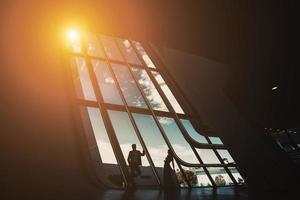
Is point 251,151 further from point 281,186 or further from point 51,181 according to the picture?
point 51,181

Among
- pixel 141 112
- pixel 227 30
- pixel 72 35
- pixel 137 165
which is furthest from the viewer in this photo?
pixel 72 35

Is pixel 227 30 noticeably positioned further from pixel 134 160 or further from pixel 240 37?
pixel 134 160

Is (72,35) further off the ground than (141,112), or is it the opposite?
(72,35)

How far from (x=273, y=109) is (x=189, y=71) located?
288 cm

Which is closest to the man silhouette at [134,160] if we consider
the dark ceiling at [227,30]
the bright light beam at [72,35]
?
the dark ceiling at [227,30]

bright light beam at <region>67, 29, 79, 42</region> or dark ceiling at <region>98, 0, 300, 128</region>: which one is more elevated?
bright light beam at <region>67, 29, 79, 42</region>

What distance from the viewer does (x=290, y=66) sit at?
21.7 feet

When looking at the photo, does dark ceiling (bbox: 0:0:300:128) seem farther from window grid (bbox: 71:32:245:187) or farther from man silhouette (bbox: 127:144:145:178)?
man silhouette (bbox: 127:144:145:178)

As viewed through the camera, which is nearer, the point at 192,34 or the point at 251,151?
the point at 251,151

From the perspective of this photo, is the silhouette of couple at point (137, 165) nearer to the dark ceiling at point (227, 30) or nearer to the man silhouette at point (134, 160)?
the man silhouette at point (134, 160)

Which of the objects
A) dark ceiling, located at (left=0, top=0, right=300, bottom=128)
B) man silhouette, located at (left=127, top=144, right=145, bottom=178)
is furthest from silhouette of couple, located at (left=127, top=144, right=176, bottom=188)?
dark ceiling, located at (left=0, top=0, right=300, bottom=128)

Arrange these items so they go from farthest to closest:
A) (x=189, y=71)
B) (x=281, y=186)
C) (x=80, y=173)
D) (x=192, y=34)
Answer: (x=189, y=71)
(x=192, y=34)
(x=281, y=186)
(x=80, y=173)

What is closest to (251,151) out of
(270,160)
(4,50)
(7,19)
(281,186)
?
(270,160)

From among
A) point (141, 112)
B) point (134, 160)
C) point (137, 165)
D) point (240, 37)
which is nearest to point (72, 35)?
point (141, 112)
